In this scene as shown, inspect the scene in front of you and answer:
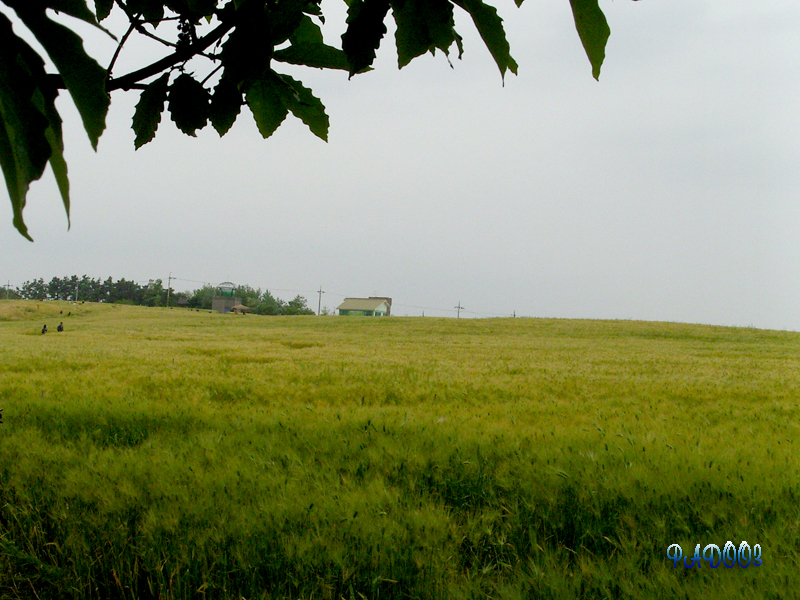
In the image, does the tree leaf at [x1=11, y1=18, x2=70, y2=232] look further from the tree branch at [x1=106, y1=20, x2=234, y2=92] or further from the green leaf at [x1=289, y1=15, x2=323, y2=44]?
the green leaf at [x1=289, y1=15, x2=323, y2=44]

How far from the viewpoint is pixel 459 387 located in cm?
706

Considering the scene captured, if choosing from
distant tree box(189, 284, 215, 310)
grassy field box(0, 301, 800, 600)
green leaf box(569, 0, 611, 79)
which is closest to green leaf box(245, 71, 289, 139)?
green leaf box(569, 0, 611, 79)

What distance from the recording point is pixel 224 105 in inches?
52.9

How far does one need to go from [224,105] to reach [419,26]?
629 millimetres

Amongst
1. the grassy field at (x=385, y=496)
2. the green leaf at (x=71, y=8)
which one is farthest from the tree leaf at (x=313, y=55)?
the grassy field at (x=385, y=496)

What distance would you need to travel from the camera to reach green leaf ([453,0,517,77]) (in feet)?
2.88

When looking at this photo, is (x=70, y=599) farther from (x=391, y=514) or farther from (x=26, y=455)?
(x=26, y=455)

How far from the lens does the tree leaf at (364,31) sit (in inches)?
39.0

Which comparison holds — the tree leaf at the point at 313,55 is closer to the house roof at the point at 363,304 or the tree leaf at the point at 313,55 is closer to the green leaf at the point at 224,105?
the green leaf at the point at 224,105

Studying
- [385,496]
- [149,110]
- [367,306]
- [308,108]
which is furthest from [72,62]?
[367,306]

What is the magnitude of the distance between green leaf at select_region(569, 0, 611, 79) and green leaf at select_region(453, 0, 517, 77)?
141mm

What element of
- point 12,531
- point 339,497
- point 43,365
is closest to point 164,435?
point 12,531

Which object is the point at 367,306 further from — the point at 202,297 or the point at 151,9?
the point at 151,9

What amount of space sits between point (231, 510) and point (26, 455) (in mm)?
1837
